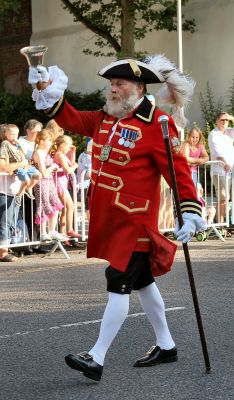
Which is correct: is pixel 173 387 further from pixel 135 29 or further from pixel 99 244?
pixel 135 29

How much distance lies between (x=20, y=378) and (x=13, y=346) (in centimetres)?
88

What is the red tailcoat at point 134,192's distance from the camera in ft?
18.8

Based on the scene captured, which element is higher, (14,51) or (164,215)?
(14,51)

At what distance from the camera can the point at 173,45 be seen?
24906 mm

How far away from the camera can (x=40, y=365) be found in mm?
5984

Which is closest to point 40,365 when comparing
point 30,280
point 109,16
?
point 30,280

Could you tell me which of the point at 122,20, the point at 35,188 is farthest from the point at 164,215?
the point at 122,20

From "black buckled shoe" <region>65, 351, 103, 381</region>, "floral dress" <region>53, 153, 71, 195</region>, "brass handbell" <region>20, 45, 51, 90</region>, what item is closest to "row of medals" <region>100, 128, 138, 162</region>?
"brass handbell" <region>20, 45, 51, 90</region>

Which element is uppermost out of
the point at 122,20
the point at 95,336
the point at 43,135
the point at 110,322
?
the point at 122,20

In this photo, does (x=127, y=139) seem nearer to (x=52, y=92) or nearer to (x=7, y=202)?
(x=52, y=92)

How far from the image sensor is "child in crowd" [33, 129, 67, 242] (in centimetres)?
1145

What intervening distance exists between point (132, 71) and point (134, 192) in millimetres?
715

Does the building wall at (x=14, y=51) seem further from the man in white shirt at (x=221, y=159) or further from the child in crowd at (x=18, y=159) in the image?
the child in crowd at (x=18, y=159)

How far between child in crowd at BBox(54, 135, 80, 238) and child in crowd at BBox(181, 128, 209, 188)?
67.0 inches
